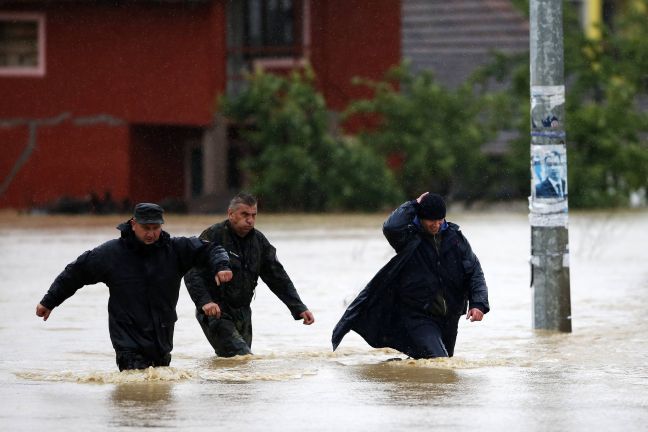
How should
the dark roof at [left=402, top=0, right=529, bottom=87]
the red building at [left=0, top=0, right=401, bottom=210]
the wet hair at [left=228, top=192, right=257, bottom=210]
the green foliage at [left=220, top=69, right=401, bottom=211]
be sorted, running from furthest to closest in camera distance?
the dark roof at [left=402, top=0, right=529, bottom=87] < the red building at [left=0, top=0, right=401, bottom=210] < the green foliage at [left=220, top=69, right=401, bottom=211] < the wet hair at [left=228, top=192, right=257, bottom=210]

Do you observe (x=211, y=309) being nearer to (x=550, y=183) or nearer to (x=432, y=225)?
(x=432, y=225)

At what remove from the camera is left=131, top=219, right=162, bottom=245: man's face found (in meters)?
10.9

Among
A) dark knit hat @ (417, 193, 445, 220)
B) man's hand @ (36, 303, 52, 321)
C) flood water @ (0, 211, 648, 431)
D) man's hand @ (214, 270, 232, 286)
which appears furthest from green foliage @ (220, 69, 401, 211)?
man's hand @ (214, 270, 232, 286)

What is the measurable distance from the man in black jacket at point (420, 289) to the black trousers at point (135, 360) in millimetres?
1604

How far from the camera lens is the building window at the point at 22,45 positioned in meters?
37.8

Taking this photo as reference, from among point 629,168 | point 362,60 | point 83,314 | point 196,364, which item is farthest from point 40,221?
point 196,364

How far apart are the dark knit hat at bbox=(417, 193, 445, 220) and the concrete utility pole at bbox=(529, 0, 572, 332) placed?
2.51 m

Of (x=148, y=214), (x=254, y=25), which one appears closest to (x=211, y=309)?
(x=148, y=214)

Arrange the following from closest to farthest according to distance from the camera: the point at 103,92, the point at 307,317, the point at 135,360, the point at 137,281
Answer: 1. the point at 137,281
2. the point at 135,360
3. the point at 307,317
4. the point at 103,92

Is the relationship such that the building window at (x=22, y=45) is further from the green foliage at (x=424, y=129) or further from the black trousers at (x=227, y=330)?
the black trousers at (x=227, y=330)

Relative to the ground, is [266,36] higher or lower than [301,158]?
higher

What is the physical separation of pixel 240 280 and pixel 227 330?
393 millimetres

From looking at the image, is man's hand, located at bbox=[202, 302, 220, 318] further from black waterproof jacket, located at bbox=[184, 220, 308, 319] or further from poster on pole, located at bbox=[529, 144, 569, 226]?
poster on pole, located at bbox=[529, 144, 569, 226]

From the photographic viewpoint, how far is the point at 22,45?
125ft
